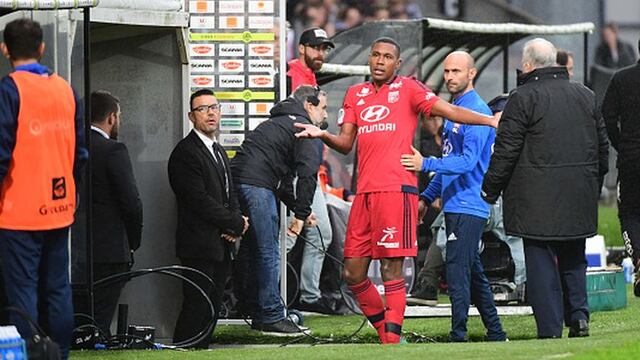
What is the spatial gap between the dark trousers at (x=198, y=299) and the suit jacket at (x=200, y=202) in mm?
118

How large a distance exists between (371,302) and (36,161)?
11.5ft

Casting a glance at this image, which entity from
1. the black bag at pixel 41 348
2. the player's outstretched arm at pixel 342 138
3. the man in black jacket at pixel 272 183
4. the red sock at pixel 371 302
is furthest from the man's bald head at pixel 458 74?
the black bag at pixel 41 348

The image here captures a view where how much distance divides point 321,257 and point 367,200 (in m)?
4.26

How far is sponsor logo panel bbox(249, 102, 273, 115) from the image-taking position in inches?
635

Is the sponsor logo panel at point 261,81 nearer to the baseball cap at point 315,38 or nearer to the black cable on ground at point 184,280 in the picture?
the baseball cap at point 315,38

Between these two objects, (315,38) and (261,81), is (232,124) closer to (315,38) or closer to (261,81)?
(261,81)

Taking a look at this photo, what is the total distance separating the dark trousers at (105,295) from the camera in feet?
46.1

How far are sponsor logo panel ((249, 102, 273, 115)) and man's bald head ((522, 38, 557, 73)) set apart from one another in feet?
11.8

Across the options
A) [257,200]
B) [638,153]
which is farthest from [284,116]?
[638,153]

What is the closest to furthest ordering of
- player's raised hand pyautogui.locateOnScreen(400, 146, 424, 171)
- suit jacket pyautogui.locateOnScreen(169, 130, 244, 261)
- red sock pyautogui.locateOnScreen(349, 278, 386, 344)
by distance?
player's raised hand pyautogui.locateOnScreen(400, 146, 424, 171), red sock pyautogui.locateOnScreen(349, 278, 386, 344), suit jacket pyautogui.locateOnScreen(169, 130, 244, 261)

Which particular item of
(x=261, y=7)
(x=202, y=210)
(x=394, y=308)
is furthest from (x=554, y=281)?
(x=261, y=7)

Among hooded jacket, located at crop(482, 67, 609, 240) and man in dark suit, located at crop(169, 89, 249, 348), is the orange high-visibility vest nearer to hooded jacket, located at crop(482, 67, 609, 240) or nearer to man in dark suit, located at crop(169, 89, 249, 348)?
hooded jacket, located at crop(482, 67, 609, 240)

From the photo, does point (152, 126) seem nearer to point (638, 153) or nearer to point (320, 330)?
point (320, 330)

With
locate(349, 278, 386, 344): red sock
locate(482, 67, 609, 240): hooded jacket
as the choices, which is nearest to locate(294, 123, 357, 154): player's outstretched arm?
locate(349, 278, 386, 344): red sock
